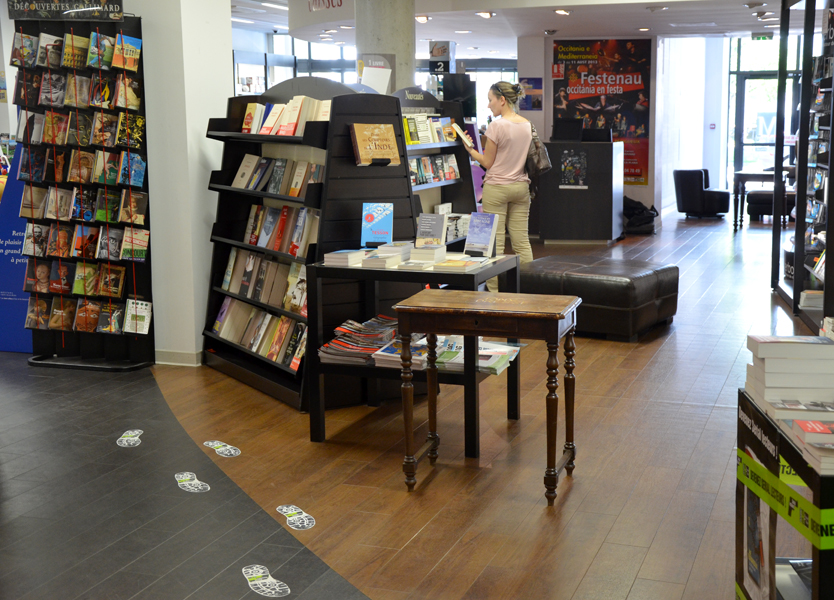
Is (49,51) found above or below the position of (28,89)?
above

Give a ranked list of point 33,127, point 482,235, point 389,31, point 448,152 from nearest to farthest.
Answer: point 482,235
point 33,127
point 448,152
point 389,31

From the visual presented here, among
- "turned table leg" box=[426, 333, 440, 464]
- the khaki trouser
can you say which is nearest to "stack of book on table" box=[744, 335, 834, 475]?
"turned table leg" box=[426, 333, 440, 464]

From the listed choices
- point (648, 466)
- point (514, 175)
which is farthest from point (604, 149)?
point (648, 466)

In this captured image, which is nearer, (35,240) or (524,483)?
(524,483)

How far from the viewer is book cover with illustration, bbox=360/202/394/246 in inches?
179

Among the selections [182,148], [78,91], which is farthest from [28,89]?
[182,148]

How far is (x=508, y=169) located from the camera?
6965 mm

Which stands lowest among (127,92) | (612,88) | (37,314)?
(37,314)

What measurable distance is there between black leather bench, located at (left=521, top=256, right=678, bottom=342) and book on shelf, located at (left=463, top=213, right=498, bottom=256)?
221 cm

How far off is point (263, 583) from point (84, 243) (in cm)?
353

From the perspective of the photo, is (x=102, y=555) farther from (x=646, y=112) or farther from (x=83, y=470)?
(x=646, y=112)

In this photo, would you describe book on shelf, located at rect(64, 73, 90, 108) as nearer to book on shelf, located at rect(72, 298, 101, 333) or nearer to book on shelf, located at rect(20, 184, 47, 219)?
book on shelf, located at rect(20, 184, 47, 219)

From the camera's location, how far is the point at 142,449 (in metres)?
4.19

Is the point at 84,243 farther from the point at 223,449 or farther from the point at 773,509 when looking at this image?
the point at 773,509
